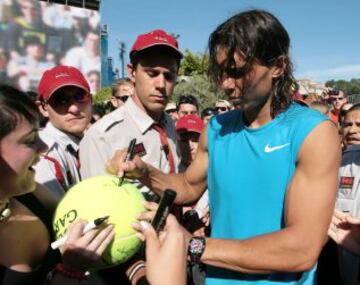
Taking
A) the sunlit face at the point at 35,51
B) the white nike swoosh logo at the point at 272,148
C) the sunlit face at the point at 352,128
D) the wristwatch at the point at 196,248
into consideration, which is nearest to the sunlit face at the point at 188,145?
the sunlit face at the point at 352,128

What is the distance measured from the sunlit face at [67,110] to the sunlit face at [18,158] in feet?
4.30

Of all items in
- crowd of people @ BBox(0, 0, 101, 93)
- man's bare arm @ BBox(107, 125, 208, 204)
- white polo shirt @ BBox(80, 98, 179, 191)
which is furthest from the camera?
crowd of people @ BBox(0, 0, 101, 93)

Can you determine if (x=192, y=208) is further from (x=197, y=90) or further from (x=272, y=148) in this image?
(x=197, y=90)

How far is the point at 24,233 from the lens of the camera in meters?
1.98

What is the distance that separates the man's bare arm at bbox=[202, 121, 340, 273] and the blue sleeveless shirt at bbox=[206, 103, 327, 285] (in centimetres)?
8

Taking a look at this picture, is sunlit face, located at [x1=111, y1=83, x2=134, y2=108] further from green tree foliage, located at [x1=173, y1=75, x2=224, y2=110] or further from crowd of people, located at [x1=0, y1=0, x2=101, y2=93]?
crowd of people, located at [x1=0, y1=0, x2=101, y2=93]

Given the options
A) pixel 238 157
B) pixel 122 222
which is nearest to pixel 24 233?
pixel 122 222

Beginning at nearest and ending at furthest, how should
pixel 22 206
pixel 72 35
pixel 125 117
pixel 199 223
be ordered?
pixel 22 206
pixel 125 117
pixel 199 223
pixel 72 35

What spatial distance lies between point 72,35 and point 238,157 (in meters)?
40.7

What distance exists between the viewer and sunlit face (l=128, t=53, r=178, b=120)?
10.8 feet

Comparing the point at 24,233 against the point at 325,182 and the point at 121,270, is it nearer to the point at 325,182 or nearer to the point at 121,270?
the point at 121,270

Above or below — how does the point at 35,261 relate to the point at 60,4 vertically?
below

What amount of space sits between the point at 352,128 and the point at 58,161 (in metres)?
3.30

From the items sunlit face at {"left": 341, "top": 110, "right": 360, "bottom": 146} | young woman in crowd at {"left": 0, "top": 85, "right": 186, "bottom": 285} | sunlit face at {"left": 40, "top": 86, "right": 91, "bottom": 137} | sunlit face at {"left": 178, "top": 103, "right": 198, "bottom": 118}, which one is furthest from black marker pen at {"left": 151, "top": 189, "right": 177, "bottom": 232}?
sunlit face at {"left": 178, "top": 103, "right": 198, "bottom": 118}
